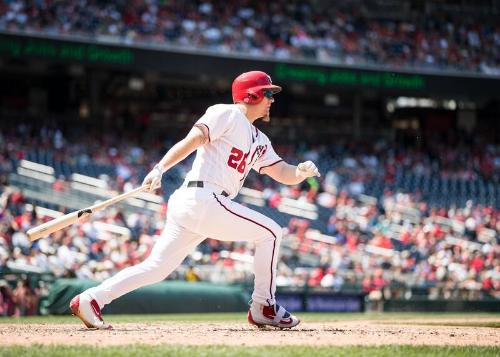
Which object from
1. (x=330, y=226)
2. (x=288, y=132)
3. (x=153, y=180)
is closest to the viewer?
(x=153, y=180)

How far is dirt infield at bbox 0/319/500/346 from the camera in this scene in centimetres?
602

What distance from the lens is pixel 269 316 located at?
6926mm

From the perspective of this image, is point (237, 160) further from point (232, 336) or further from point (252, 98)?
point (232, 336)

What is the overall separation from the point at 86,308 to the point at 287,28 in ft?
68.4

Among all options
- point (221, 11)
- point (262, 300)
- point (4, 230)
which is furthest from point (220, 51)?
point (262, 300)

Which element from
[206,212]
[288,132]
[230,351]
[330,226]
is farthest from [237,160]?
[288,132]

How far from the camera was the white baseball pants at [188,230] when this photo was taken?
645 cm

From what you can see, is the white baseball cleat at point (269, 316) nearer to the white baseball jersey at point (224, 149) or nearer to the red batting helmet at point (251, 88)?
the white baseball jersey at point (224, 149)

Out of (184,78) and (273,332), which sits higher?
(184,78)

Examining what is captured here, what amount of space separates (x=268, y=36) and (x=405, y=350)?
20879 mm

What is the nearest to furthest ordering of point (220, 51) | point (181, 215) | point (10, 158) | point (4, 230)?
point (181, 215), point (4, 230), point (10, 158), point (220, 51)

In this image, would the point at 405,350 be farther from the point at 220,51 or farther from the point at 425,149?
the point at 425,149

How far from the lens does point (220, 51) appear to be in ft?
81.8

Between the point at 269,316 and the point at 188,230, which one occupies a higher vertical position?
the point at 188,230
